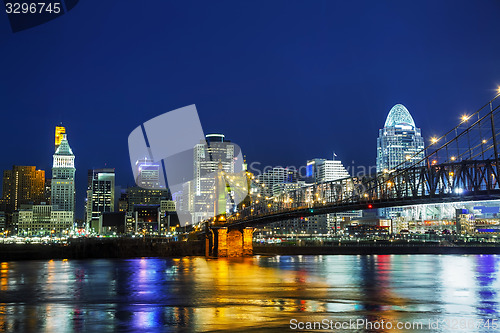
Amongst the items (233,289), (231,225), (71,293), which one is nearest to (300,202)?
(231,225)

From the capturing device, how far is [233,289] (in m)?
42.3

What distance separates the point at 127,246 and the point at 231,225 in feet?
78.8

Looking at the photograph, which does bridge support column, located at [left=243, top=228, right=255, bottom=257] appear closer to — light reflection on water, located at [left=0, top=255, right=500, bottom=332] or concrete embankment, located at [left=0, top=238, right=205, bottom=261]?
concrete embankment, located at [left=0, top=238, right=205, bottom=261]

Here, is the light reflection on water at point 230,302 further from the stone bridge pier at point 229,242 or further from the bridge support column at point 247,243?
the bridge support column at point 247,243

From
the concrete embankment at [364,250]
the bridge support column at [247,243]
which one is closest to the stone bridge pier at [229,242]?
the bridge support column at [247,243]

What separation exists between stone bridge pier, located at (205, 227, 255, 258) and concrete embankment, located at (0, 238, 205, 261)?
816cm

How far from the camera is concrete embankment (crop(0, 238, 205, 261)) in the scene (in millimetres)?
108688

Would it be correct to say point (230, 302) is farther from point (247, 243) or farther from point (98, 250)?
point (98, 250)

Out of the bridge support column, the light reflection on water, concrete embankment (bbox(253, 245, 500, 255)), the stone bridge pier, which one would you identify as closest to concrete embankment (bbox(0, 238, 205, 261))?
the stone bridge pier

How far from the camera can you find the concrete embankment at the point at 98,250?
10869 centimetres

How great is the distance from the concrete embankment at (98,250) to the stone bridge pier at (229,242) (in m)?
8.16

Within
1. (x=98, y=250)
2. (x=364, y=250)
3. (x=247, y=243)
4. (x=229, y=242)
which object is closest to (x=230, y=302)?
(x=229, y=242)

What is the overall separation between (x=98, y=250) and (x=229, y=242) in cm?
2778

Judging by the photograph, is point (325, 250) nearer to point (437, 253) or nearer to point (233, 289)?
point (437, 253)
